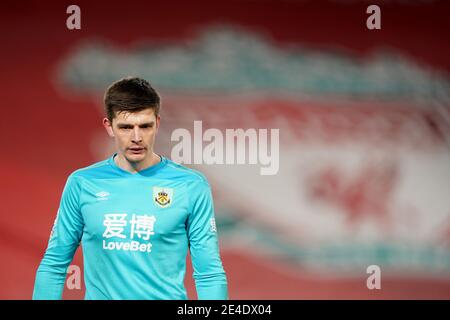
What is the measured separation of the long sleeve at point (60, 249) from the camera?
216cm

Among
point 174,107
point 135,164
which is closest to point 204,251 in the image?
point 135,164

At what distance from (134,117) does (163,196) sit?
0.89 ft

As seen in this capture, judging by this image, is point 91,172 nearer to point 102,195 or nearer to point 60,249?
point 102,195

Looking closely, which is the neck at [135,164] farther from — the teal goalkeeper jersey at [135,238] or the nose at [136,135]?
the nose at [136,135]

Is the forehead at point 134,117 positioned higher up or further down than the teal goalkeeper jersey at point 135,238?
higher up

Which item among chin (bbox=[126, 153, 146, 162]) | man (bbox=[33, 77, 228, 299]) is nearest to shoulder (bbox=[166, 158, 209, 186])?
man (bbox=[33, 77, 228, 299])

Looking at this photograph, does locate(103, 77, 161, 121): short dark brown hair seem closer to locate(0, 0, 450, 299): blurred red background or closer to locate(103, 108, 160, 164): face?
locate(103, 108, 160, 164): face

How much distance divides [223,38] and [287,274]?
150 centimetres

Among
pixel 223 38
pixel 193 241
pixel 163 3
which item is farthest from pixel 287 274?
pixel 193 241

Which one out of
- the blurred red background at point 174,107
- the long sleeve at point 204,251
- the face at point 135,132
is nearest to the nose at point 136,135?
the face at point 135,132

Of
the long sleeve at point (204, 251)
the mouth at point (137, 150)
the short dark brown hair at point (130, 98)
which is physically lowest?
the long sleeve at point (204, 251)

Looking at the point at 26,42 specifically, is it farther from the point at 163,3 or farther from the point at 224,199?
the point at 224,199

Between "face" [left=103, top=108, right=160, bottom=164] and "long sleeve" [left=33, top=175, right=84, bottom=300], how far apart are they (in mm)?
219

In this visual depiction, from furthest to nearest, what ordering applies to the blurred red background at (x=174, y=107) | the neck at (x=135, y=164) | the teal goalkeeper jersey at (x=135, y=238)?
1. the blurred red background at (x=174, y=107)
2. the neck at (x=135, y=164)
3. the teal goalkeeper jersey at (x=135, y=238)
